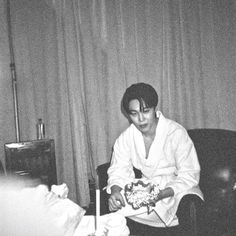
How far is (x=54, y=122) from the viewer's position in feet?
11.0

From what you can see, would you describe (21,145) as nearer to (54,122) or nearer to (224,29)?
(54,122)

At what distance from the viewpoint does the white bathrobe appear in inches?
72.4

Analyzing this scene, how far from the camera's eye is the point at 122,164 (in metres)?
2.15

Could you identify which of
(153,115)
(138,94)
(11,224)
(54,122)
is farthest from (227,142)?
(54,122)

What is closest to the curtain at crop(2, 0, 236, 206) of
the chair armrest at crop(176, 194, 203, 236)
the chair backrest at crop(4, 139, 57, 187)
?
the chair backrest at crop(4, 139, 57, 187)

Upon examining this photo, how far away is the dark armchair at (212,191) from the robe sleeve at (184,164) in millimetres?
115

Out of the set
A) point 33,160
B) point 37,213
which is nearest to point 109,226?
point 37,213

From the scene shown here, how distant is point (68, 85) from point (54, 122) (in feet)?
1.46

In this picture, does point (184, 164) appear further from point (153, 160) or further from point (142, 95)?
point (142, 95)

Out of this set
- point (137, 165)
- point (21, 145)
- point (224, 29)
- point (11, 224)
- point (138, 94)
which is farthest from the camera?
point (224, 29)

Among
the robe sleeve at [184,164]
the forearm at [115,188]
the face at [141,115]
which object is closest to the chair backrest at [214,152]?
the robe sleeve at [184,164]

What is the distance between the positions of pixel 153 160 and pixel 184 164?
0.25 metres

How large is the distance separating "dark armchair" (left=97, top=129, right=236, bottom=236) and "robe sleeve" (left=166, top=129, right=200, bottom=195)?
4.5 inches

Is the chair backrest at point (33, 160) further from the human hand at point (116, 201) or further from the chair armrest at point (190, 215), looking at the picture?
the chair armrest at point (190, 215)
